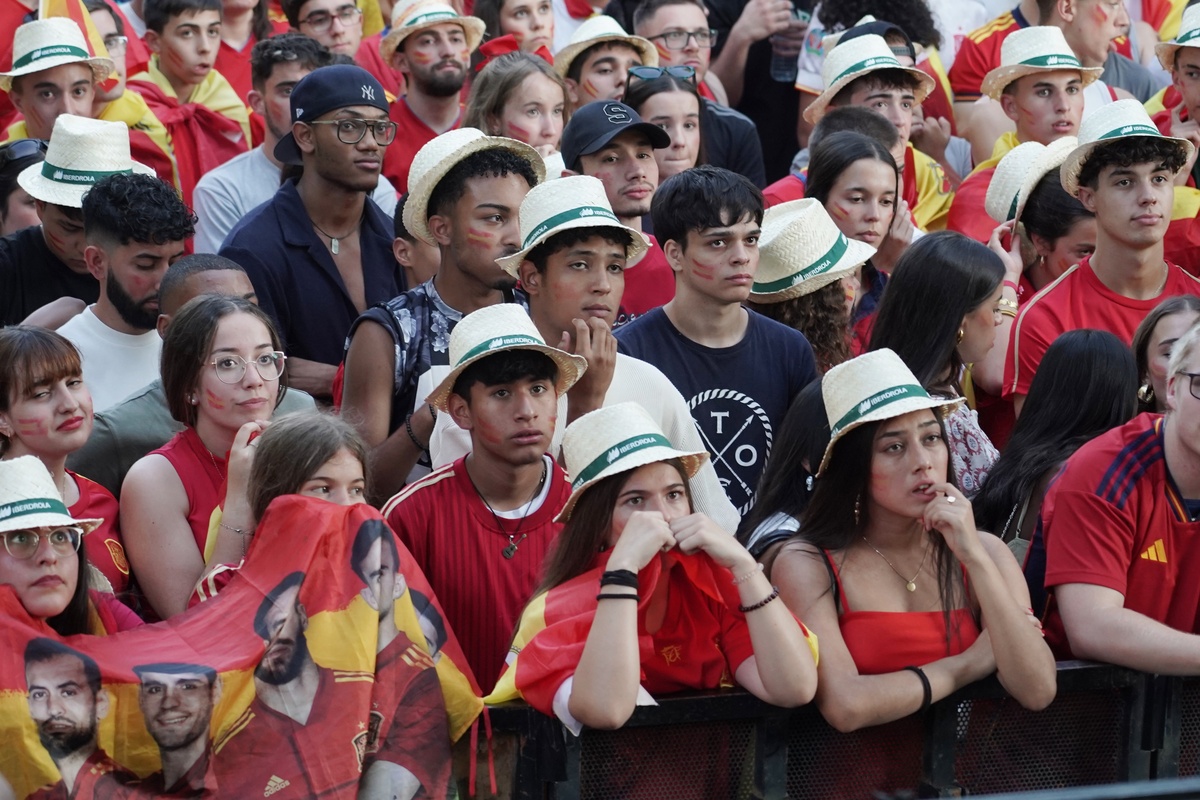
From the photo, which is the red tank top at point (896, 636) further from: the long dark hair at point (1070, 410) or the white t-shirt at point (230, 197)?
the white t-shirt at point (230, 197)

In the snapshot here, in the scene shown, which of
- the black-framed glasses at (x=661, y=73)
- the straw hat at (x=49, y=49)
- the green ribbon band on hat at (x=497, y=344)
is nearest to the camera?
the green ribbon band on hat at (x=497, y=344)

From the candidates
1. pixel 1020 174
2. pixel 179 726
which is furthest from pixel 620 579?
pixel 1020 174

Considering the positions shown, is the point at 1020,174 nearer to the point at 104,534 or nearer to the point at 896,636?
the point at 896,636

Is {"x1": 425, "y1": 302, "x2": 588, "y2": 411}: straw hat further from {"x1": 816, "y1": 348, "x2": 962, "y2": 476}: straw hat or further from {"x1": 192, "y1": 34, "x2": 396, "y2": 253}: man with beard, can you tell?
{"x1": 192, "y1": 34, "x2": 396, "y2": 253}: man with beard

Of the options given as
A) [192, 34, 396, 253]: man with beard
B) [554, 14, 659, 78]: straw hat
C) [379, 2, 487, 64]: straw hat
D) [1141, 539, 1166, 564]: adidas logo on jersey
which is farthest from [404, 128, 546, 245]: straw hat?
[1141, 539, 1166, 564]: adidas logo on jersey

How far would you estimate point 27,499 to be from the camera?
3.95 m

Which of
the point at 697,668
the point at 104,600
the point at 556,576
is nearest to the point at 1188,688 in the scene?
the point at 697,668

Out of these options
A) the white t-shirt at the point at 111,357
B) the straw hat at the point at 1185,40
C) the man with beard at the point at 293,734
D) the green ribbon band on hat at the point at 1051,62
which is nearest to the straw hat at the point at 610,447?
the man with beard at the point at 293,734

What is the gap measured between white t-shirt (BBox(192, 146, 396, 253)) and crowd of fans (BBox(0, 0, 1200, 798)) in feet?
0.06

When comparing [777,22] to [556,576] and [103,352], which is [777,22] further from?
[556,576]

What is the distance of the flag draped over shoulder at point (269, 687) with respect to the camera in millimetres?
3686

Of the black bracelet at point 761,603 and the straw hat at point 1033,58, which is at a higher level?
the straw hat at point 1033,58

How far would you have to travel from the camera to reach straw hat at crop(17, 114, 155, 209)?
20.6 ft

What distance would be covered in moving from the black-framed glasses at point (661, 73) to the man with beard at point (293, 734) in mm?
3982
